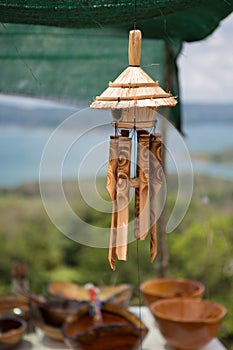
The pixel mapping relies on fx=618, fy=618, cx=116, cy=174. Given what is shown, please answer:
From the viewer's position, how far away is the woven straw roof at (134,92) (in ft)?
3.86

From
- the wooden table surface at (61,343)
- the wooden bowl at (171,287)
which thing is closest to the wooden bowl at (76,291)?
the wooden bowl at (171,287)

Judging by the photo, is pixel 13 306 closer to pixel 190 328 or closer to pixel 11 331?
pixel 11 331

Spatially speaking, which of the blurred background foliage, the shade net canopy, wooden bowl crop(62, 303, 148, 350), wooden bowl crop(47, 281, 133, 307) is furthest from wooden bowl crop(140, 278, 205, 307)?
the blurred background foliage

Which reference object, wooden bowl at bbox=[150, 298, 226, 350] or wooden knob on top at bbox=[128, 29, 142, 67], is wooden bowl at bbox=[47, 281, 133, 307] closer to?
wooden bowl at bbox=[150, 298, 226, 350]

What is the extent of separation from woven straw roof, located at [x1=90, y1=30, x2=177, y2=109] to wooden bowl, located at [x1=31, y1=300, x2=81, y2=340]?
167 centimetres

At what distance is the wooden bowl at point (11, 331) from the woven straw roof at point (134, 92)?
1614 mm

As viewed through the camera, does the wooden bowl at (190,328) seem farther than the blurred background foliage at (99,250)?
No

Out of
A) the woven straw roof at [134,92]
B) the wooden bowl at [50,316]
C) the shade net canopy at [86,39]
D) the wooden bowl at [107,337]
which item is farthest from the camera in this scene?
the wooden bowl at [50,316]

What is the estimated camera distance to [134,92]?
1.18 metres

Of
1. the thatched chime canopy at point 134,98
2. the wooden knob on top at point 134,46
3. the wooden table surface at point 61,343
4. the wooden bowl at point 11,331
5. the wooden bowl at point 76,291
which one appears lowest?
the wooden table surface at point 61,343

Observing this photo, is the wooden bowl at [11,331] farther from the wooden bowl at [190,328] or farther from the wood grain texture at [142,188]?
the wood grain texture at [142,188]

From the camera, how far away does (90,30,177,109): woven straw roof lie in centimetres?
118

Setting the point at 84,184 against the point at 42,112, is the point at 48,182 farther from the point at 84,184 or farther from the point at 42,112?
the point at 42,112

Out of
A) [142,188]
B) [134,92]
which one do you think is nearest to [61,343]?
[142,188]
